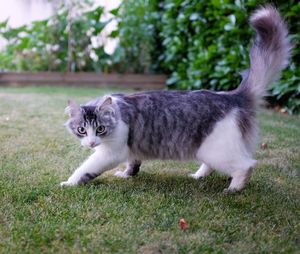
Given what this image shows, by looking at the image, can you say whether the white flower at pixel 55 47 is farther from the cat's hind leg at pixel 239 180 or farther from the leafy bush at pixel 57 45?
the cat's hind leg at pixel 239 180

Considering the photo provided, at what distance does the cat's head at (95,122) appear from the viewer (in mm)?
2545

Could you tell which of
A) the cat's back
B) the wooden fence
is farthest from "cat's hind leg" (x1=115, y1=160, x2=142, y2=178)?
the wooden fence

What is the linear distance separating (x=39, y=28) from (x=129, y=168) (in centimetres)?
637

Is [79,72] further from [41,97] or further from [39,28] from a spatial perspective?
[41,97]

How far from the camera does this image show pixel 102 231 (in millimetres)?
1844

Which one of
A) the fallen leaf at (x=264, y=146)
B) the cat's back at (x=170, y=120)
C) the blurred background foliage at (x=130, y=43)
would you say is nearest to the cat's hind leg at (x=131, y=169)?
the cat's back at (x=170, y=120)

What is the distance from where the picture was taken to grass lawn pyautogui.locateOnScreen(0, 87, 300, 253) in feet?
5.74

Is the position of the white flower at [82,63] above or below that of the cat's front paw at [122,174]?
above

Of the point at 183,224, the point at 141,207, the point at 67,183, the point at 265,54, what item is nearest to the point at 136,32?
the point at 265,54

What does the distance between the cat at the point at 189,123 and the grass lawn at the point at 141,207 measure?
18 centimetres

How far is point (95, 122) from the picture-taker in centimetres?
255

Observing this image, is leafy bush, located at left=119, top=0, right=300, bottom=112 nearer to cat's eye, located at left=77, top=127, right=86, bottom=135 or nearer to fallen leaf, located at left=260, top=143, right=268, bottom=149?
fallen leaf, located at left=260, top=143, right=268, bottom=149

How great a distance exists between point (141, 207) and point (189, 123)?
73cm

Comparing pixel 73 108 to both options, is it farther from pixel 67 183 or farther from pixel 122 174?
pixel 122 174
